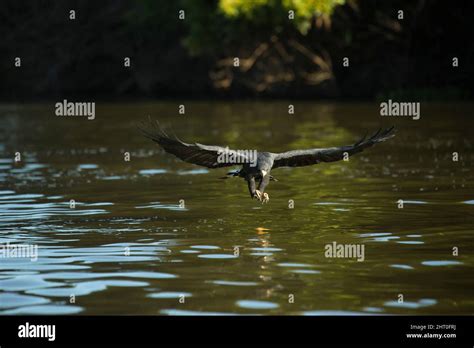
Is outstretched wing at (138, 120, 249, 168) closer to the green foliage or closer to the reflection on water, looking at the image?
the reflection on water

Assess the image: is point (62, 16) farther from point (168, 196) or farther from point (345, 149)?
point (345, 149)

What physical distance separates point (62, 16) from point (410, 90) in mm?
26965

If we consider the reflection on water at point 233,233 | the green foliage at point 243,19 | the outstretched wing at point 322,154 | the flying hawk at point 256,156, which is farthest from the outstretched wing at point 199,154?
the green foliage at point 243,19

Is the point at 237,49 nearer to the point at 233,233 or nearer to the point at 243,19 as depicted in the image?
the point at 243,19

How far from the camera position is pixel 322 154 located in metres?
16.1

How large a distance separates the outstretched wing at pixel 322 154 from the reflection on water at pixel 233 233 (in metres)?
0.91

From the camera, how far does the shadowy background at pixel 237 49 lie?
166ft

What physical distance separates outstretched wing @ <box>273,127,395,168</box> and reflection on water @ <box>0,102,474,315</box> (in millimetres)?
912

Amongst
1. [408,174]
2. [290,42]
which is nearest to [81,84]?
[290,42]

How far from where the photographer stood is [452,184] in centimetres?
2133

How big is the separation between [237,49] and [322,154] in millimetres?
42175

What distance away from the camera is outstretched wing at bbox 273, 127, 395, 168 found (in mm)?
15836

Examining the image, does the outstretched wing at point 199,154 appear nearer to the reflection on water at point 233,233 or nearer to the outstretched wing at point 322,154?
the outstretched wing at point 322,154

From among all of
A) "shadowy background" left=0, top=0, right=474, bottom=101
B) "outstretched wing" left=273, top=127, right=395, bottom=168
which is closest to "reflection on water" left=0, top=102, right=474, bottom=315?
"outstretched wing" left=273, top=127, right=395, bottom=168
